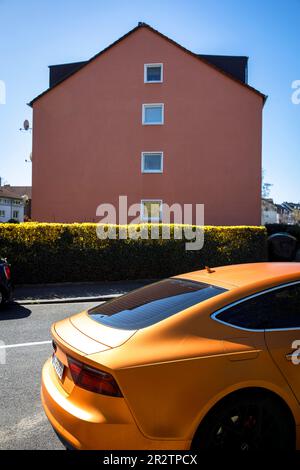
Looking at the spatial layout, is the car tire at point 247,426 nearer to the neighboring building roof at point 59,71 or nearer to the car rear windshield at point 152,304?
the car rear windshield at point 152,304

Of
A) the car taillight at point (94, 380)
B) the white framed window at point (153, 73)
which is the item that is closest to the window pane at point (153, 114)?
the white framed window at point (153, 73)

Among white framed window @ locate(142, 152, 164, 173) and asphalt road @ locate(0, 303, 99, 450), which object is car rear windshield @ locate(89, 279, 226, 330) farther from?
white framed window @ locate(142, 152, 164, 173)

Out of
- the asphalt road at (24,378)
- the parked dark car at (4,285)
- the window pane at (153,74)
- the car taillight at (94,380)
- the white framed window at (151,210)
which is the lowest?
the asphalt road at (24,378)

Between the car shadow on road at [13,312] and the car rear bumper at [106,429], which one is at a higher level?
the car rear bumper at [106,429]

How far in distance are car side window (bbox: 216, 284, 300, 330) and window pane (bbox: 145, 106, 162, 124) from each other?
62.7 ft

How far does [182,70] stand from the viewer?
832 inches

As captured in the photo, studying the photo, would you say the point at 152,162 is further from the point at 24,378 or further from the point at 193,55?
the point at 24,378

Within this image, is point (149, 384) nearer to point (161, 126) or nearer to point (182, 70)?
point (161, 126)

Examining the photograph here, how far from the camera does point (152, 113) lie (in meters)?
21.3

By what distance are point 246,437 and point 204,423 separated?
376 mm

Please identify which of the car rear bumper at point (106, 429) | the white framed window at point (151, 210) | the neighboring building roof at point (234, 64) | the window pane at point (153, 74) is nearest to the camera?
the car rear bumper at point (106, 429)

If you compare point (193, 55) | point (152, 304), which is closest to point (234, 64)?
point (193, 55)

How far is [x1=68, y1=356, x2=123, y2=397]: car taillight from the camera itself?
2543 millimetres

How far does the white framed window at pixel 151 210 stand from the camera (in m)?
20.6
